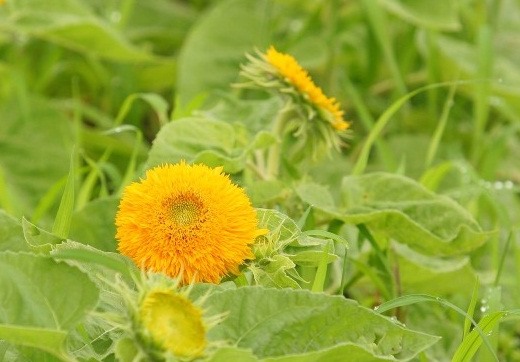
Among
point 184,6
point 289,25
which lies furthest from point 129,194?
point 184,6

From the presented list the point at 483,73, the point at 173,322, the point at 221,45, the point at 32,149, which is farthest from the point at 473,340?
the point at 221,45

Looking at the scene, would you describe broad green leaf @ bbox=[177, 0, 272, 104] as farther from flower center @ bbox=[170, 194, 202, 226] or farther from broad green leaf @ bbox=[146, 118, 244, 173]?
flower center @ bbox=[170, 194, 202, 226]

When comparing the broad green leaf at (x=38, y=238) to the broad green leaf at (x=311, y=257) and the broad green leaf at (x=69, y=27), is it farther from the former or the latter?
the broad green leaf at (x=69, y=27)

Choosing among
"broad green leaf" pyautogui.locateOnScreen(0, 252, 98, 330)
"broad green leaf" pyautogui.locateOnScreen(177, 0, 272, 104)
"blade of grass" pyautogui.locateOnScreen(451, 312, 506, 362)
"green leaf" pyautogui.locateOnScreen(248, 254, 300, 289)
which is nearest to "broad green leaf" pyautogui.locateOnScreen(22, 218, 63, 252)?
"broad green leaf" pyautogui.locateOnScreen(0, 252, 98, 330)

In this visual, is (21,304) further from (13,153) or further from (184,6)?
(184,6)

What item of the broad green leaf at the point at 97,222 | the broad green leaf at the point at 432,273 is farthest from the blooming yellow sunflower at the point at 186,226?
the broad green leaf at the point at 432,273

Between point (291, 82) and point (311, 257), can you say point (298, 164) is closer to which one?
point (291, 82)
